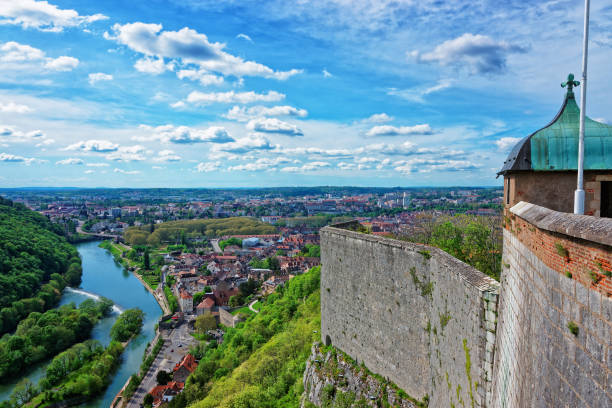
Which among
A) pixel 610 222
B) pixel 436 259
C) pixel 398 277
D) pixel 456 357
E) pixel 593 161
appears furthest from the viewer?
pixel 398 277

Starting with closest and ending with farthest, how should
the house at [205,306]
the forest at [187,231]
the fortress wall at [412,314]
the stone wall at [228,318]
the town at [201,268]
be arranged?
the fortress wall at [412,314]
the town at [201,268]
the stone wall at [228,318]
the house at [205,306]
the forest at [187,231]

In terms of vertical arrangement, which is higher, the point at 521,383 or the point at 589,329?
the point at 589,329

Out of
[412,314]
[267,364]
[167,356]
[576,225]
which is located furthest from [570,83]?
[167,356]

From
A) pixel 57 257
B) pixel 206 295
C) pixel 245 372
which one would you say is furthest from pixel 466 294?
pixel 57 257

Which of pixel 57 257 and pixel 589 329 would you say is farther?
pixel 57 257

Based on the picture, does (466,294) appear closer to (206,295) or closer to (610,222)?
(610,222)

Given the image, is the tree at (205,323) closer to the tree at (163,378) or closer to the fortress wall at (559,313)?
the tree at (163,378)

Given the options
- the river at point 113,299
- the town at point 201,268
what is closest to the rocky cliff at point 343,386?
the town at point 201,268
